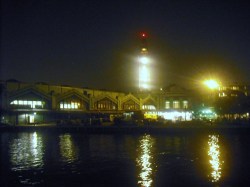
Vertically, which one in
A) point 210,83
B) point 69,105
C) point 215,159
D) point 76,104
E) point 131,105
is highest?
point 210,83

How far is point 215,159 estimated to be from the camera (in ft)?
80.6

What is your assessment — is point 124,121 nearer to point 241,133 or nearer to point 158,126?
point 158,126

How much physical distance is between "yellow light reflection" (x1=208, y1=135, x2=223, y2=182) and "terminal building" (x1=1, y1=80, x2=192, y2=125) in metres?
21.1

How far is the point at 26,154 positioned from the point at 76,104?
29.0m

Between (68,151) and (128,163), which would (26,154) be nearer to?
(68,151)

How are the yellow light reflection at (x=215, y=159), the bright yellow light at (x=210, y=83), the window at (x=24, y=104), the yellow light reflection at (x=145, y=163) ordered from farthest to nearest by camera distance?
the bright yellow light at (x=210, y=83), the window at (x=24, y=104), the yellow light reflection at (x=215, y=159), the yellow light reflection at (x=145, y=163)

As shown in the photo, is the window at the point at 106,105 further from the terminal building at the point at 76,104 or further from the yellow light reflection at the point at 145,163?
the yellow light reflection at the point at 145,163

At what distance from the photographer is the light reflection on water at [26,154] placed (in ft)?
75.7

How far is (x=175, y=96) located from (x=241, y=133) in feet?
63.4

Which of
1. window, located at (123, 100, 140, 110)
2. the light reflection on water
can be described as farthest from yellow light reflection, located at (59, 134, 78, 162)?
window, located at (123, 100, 140, 110)

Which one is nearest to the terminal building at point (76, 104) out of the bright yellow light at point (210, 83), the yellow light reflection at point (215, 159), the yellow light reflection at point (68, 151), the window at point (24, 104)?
the window at point (24, 104)

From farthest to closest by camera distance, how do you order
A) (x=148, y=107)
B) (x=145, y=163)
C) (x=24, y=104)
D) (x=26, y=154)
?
1. (x=148, y=107)
2. (x=24, y=104)
3. (x=26, y=154)
4. (x=145, y=163)

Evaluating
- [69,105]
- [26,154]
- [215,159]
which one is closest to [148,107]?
[69,105]

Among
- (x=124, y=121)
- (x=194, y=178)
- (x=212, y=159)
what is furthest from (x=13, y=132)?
(x=194, y=178)
